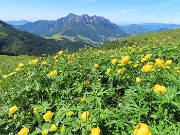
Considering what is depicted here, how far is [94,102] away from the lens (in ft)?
16.7

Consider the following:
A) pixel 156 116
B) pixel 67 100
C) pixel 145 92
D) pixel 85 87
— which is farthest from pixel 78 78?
pixel 156 116

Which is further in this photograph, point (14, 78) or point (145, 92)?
point (14, 78)

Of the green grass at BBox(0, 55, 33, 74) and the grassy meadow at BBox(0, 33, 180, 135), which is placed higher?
the grassy meadow at BBox(0, 33, 180, 135)

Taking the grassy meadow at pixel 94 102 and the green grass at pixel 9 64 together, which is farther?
the green grass at pixel 9 64

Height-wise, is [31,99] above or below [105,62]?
below

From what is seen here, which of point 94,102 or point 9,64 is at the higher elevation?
point 94,102

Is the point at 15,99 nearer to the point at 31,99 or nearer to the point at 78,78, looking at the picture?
the point at 31,99

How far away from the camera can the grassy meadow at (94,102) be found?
410 centimetres

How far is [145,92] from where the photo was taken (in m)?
4.65

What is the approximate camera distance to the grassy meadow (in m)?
4.10

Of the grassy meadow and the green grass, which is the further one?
the green grass

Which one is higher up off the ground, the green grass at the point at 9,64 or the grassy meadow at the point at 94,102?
the grassy meadow at the point at 94,102

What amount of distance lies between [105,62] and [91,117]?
336 centimetres

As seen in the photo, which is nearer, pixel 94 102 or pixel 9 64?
pixel 94 102
